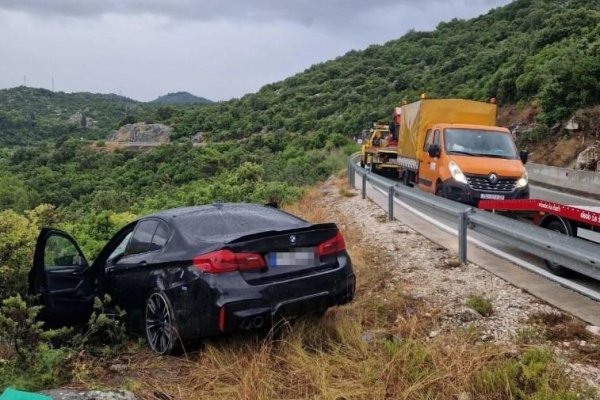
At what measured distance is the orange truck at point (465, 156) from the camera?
11.6 meters

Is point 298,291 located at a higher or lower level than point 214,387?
higher

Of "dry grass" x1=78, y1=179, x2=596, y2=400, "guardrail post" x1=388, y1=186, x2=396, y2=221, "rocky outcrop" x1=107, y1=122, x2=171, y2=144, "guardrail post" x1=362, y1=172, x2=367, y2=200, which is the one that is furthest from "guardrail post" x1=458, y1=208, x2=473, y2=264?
"rocky outcrop" x1=107, y1=122, x2=171, y2=144

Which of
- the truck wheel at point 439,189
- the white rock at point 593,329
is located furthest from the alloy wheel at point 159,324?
the truck wheel at point 439,189

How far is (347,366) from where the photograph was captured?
4.51m

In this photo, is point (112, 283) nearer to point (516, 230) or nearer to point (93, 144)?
point (516, 230)

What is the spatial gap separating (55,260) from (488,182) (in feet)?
27.7

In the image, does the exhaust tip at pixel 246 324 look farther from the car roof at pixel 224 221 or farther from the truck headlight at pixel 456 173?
the truck headlight at pixel 456 173

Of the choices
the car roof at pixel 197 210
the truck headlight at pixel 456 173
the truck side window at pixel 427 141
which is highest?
the truck side window at pixel 427 141

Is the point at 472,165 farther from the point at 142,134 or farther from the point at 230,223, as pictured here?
the point at 142,134

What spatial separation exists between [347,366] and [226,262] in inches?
51.2

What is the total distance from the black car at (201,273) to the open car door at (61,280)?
1 centimetres

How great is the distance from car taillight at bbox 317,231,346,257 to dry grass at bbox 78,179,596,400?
0.67m

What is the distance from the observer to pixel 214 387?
177 inches

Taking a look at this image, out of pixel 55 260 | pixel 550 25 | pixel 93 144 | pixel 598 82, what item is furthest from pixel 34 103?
pixel 55 260
